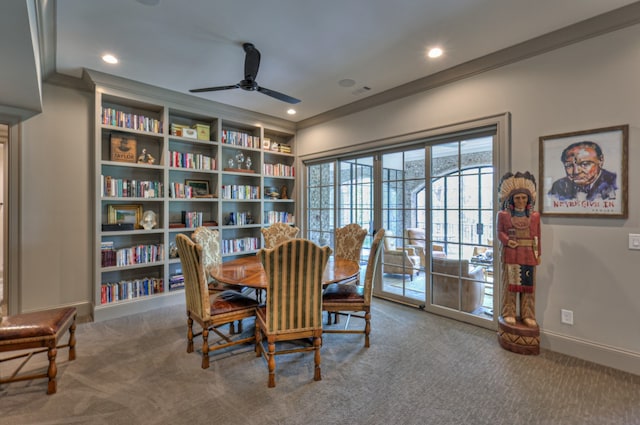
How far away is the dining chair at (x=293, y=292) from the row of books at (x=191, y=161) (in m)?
2.76

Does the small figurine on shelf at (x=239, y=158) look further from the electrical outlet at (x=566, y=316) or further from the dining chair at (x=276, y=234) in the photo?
the electrical outlet at (x=566, y=316)

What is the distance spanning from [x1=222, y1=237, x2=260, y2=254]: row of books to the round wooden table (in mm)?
1407

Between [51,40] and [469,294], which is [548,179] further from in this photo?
[51,40]

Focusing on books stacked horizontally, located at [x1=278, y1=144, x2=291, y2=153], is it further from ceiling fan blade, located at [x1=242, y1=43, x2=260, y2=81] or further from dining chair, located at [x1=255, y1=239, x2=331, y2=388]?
dining chair, located at [x1=255, y1=239, x2=331, y2=388]

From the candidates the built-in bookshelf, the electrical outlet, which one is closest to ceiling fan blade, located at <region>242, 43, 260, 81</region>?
the built-in bookshelf

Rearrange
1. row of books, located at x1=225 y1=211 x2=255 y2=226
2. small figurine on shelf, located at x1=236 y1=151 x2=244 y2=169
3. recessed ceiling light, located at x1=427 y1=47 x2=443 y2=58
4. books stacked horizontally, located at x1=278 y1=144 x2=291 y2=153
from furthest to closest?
books stacked horizontally, located at x1=278 y1=144 x2=291 y2=153 → small figurine on shelf, located at x1=236 y1=151 x2=244 y2=169 → row of books, located at x1=225 y1=211 x2=255 y2=226 → recessed ceiling light, located at x1=427 y1=47 x2=443 y2=58

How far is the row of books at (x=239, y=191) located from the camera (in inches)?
182

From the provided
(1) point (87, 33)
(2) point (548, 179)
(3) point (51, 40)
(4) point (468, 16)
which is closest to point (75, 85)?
(3) point (51, 40)

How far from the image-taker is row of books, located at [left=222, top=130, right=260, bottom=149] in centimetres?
464

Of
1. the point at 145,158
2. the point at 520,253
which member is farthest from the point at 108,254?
the point at 520,253

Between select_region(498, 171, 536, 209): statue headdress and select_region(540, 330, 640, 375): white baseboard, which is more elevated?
select_region(498, 171, 536, 209): statue headdress

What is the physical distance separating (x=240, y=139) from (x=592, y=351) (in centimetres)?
483

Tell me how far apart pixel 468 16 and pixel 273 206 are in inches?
156

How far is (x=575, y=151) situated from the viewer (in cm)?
259
